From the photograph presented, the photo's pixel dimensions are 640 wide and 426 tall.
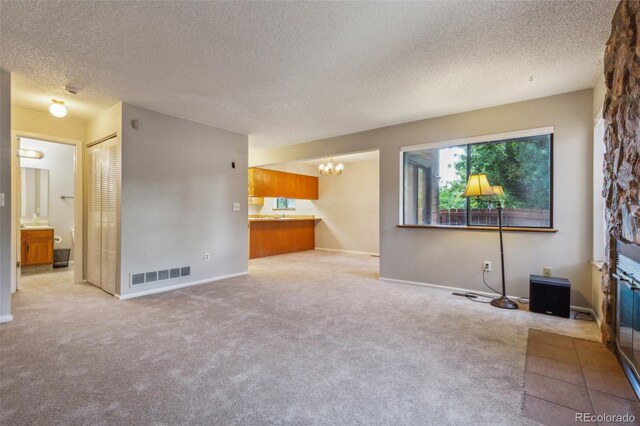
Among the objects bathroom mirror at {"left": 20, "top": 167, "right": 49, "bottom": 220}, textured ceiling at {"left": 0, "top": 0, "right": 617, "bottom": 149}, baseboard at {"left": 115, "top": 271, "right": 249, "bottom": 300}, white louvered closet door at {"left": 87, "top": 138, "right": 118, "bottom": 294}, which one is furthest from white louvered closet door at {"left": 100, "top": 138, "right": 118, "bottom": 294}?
bathroom mirror at {"left": 20, "top": 167, "right": 49, "bottom": 220}

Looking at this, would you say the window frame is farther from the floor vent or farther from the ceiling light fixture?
the ceiling light fixture

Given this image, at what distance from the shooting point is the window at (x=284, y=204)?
9.30 meters

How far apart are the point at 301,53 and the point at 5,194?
3321 mm

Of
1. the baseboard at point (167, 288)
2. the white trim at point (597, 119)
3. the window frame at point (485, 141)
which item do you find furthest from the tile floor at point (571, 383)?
the baseboard at point (167, 288)

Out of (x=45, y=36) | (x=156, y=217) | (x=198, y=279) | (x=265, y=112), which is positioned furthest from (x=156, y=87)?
(x=198, y=279)

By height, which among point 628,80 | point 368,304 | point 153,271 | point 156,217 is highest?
point 628,80

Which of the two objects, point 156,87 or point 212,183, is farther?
point 212,183

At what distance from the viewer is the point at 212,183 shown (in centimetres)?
484

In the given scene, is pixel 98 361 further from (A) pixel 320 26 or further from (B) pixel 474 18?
(B) pixel 474 18

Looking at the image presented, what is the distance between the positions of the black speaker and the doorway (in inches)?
277

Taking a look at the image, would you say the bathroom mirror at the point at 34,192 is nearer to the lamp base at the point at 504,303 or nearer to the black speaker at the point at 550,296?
the lamp base at the point at 504,303

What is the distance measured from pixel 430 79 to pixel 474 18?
0.99 metres

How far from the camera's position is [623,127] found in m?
1.85

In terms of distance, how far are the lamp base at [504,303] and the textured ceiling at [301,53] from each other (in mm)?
2518
